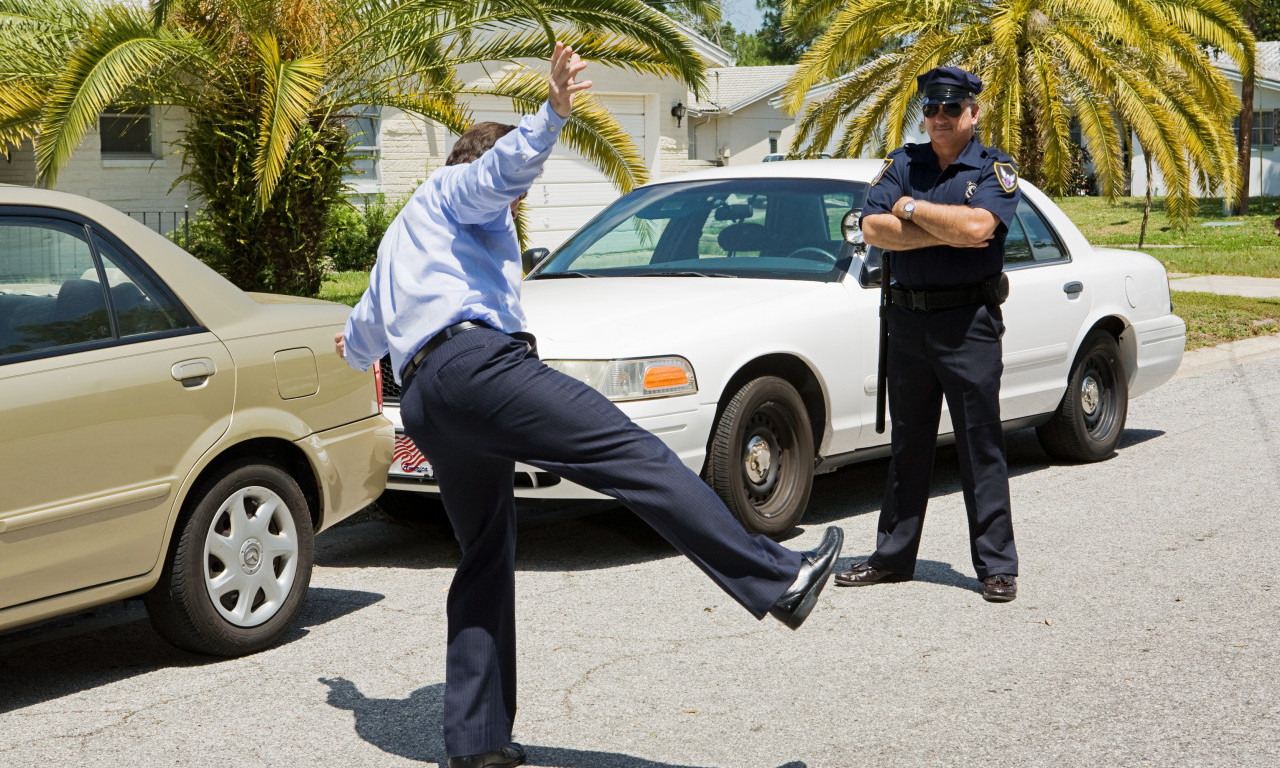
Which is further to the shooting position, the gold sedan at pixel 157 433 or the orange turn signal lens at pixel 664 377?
the orange turn signal lens at pixel 664 377

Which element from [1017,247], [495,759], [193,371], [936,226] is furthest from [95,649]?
[1017,247]

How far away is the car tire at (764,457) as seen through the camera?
5930mm

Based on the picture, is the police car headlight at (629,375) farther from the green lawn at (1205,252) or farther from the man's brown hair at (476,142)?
the green lawn at (1205,252)

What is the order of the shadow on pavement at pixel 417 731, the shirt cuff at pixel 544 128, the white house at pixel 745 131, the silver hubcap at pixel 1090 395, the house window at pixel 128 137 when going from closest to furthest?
the shirt cuff at pixel 544 128 → the shadow on pavement at pixel 417 731 → the silver hubcap at pixel 1090 395 → the house window at pixel 128 137 → the white house at pixel 745 131

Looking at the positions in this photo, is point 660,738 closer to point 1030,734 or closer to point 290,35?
point 1030,734

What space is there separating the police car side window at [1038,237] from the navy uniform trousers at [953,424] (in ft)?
7.35

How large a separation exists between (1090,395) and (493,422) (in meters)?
5.25

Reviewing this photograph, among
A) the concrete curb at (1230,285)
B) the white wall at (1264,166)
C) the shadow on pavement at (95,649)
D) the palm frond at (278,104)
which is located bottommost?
the shadow on pavement at (95,649)

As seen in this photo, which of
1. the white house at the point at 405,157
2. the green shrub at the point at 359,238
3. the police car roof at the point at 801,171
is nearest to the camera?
the police car roof at the point at 801,171

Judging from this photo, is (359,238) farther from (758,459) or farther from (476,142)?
(476,142)

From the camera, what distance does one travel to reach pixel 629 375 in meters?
5.70

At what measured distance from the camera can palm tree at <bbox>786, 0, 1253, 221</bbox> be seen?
1555 centimetres

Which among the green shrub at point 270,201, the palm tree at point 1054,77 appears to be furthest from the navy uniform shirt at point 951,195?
the palm tree at point 1054,77

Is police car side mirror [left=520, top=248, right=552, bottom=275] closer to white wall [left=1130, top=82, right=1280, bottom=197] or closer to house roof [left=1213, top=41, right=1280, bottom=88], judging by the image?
house roof [left=1213, top=41, right=1280, bottom=88]
